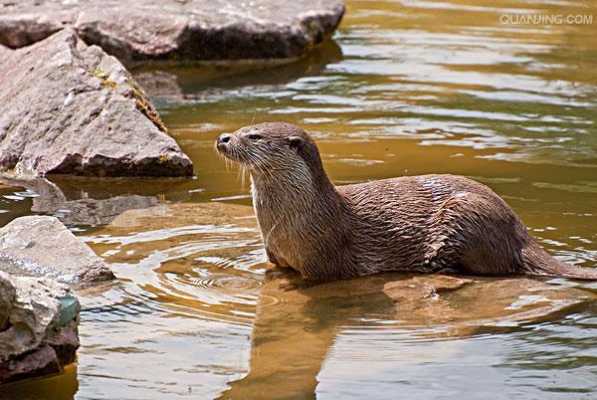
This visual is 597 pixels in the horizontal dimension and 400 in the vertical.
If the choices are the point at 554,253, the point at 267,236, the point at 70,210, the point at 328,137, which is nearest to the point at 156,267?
the point at 267,236

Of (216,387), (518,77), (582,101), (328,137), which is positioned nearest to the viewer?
(216,387)

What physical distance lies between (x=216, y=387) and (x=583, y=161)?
4.47m

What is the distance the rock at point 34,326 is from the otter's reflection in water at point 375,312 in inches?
27.3

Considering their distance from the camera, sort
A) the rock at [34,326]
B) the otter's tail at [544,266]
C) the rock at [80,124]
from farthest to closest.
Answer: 1. the rock at [80,124]
2. the otter's tail at [544,266]
3. the rock at [34,326]

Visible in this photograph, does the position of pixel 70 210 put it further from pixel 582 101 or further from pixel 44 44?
pixel 582 101

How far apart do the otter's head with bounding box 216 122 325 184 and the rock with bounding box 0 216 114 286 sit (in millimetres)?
846

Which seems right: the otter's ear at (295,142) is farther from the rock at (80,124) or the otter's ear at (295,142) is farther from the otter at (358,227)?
the rock at (80,124)

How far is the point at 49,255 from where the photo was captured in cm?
646

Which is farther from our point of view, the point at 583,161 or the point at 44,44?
the point at 44,44

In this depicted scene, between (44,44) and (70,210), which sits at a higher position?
(44,44)

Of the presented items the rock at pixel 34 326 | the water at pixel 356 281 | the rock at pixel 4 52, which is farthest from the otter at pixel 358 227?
the rock at pixel 4 52

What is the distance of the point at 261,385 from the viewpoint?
5188 millimetres

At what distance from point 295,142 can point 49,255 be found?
4.27 feet

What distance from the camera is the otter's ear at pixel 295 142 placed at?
6.65 meters
